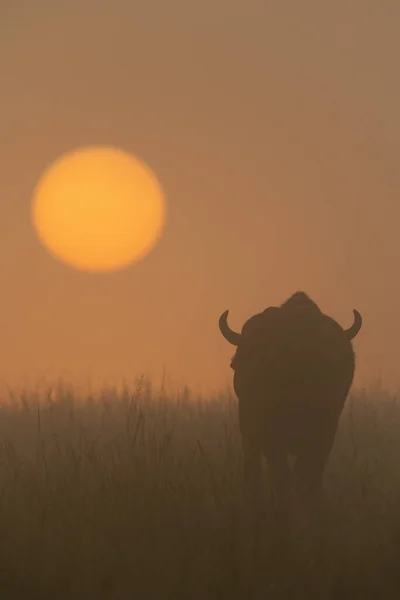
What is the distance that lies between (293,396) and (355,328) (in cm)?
111

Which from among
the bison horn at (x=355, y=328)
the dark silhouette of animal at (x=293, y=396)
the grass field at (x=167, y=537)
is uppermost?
the bison horn at (x=355, y=328)

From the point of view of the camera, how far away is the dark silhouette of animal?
6930mm

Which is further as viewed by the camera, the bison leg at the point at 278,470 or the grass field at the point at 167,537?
the bison leg at the point at 278,470

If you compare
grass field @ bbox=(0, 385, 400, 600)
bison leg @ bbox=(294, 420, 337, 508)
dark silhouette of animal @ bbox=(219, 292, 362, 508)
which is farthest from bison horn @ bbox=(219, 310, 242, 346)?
bison leg @ bbox=(294, 420, 337, 508)

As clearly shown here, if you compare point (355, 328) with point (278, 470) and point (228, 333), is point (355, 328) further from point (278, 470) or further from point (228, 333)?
point (278, 470)

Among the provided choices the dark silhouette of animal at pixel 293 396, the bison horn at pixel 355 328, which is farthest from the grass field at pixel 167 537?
the bison horn at pixel 355 328

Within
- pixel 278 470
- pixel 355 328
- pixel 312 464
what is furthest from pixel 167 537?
pixel 355 328

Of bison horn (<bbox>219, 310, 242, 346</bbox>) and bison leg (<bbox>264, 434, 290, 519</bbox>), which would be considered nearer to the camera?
bison leg (<bbox>264, 434, 290, 519</bbox>)

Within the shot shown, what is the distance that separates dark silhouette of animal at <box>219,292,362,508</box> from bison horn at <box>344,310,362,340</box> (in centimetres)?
20

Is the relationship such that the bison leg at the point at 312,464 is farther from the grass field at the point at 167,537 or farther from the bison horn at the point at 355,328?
the bison horn at the point at 355,328

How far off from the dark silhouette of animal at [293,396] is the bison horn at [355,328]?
0.20 m

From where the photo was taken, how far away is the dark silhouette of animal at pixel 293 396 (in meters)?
6.93

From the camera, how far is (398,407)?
12.5m

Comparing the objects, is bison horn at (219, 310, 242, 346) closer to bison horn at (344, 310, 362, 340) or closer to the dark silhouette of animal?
the dark silhouette of animal
